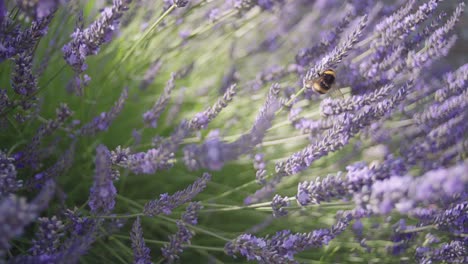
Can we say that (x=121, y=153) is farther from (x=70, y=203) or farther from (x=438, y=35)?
(x=438, y=35)

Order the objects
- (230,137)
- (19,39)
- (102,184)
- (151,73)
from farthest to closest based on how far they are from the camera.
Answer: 1. (151,73)
2. (230,137)
3. (19,39)
4. (102,184)

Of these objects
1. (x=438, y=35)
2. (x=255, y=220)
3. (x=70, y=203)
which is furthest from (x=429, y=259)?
(x=70, y=203)

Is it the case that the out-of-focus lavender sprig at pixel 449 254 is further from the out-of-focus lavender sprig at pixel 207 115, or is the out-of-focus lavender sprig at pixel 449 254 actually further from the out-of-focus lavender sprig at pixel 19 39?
the out-of-focus lavender sprig at pixel 19 39

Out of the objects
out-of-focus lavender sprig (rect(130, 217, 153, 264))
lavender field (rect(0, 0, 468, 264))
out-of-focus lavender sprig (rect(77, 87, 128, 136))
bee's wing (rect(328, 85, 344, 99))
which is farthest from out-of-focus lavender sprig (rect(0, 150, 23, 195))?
bee's wing (rect(328, 85, 344, 99))

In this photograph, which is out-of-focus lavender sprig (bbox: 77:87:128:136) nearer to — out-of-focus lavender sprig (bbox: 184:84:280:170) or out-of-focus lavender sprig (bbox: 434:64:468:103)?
out-of-focus lavender sprig (bbox: 184:84:280:170)

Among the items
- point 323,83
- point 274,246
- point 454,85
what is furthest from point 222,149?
point 454,85

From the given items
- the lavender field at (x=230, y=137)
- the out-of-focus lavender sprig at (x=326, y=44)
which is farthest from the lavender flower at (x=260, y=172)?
the out-of-focus lavender sprig at (x=326, y=44)

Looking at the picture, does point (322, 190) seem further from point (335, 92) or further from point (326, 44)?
point (326, 44)
